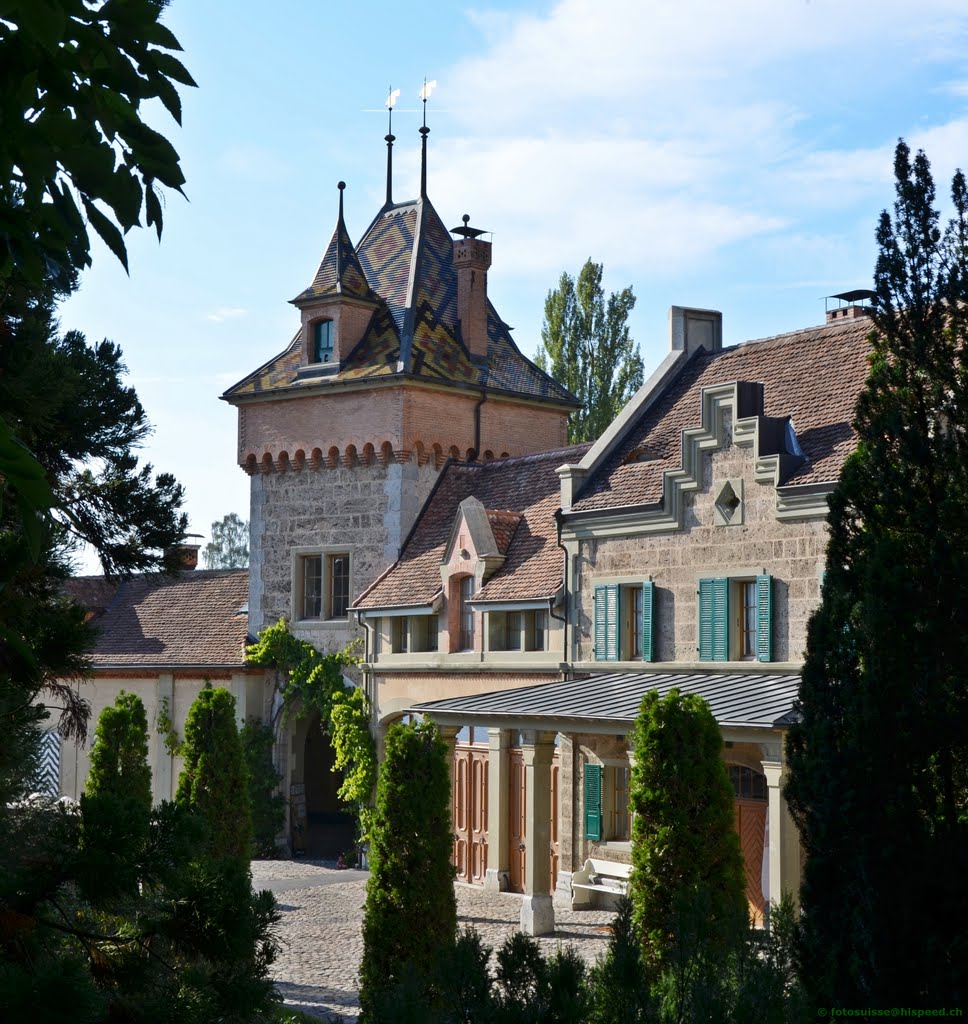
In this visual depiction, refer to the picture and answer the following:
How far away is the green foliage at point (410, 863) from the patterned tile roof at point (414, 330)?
41.1ft

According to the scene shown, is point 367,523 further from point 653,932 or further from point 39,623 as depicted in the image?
point 39,623

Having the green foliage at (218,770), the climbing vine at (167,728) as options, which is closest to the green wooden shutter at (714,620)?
the green foliage at (218,770)

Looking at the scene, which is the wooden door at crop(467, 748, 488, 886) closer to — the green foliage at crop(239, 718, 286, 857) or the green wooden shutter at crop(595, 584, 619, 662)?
the green wooden shutter at crop(595, 584, 619, 662)

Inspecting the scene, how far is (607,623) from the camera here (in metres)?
23.2

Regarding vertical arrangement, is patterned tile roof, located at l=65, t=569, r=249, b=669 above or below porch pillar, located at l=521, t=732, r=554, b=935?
above

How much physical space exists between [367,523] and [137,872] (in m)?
25.3

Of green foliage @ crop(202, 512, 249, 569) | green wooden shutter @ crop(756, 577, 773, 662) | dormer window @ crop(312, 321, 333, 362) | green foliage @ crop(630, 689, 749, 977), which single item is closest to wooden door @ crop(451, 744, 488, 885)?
green wooden shutter @ crop(756, 577, 773, 662)

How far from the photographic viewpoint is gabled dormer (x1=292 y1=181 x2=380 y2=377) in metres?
29.8

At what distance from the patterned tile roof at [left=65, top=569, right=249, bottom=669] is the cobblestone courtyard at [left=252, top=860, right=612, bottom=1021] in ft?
18.7

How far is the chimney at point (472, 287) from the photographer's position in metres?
30.3

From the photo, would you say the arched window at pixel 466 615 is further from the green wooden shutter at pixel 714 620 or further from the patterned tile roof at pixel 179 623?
the patterned tile roof at pixel 179 623

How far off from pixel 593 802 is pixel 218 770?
6042 mm

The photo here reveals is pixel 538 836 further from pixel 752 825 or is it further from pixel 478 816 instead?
pixel 478 816

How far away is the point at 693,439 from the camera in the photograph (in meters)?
21.6
